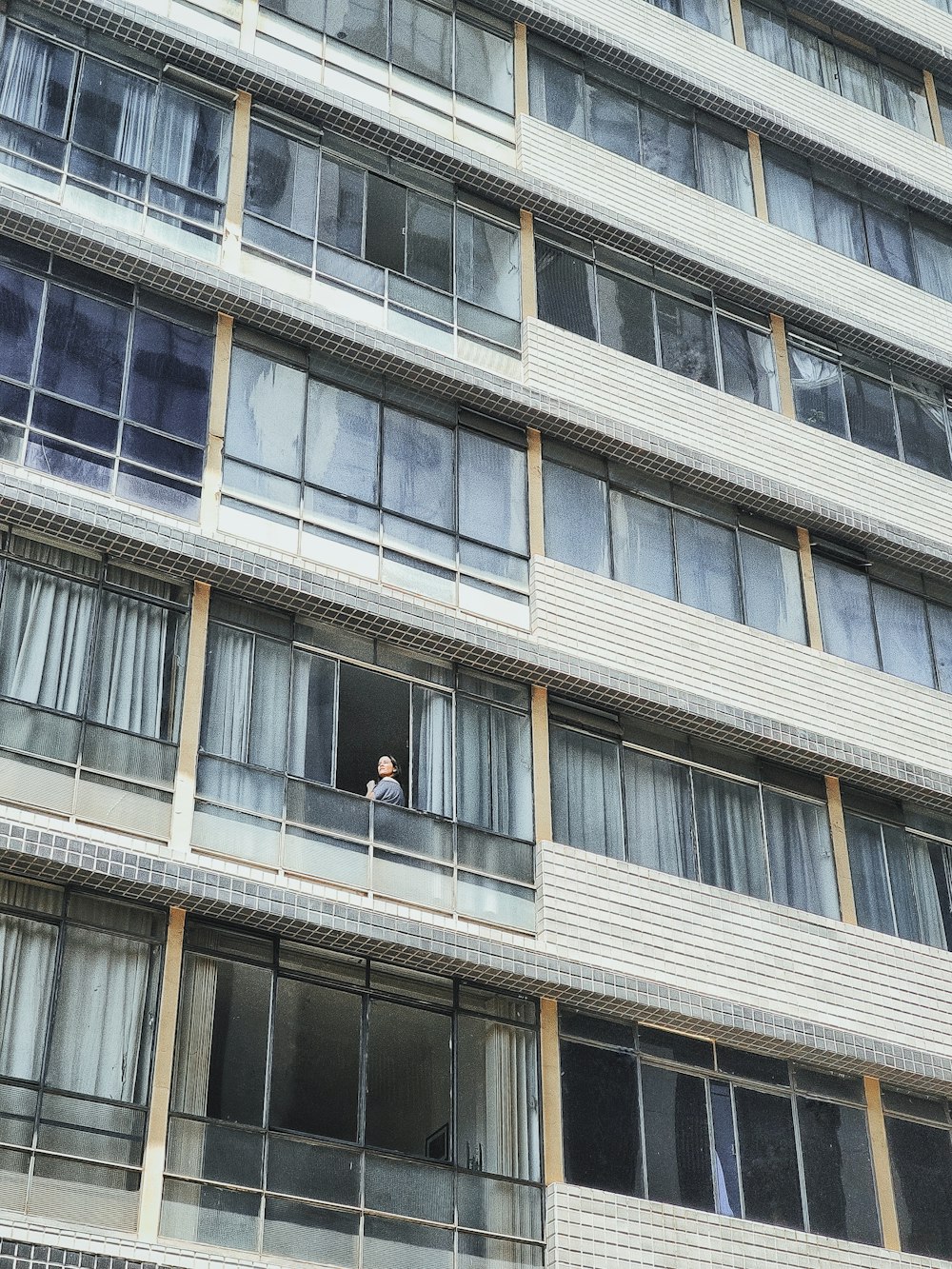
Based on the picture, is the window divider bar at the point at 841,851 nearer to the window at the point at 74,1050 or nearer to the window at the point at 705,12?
the window at the point at 74,1050

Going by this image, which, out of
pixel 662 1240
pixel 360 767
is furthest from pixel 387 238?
pixel 662 1240

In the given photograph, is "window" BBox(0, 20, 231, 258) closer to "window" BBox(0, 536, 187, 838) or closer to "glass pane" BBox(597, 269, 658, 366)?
"window" BBox(0, 536, 187, 838)

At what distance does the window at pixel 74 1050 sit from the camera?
14.8m

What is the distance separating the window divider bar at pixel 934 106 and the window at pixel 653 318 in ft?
19.7

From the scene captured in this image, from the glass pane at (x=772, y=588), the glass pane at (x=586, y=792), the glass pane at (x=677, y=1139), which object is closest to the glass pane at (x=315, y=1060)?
the glass pane at (x=677, y=1139)

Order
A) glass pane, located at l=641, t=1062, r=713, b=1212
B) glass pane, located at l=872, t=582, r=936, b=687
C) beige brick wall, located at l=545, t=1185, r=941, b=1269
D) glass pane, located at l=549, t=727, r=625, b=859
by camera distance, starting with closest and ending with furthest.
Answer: beige brick wall, located at l=545, t=1185, r=941, b=1269, glass pane, located at l=641, t=1062, r=713, b=1212, glass pane, located at l=549, t=727, r=625, b=859, glass pane, located at l=872, t=582, r=936, b=687

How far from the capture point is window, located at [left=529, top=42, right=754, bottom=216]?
2381 cm

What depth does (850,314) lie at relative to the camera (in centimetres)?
2462

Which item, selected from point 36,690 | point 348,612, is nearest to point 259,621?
point 348,612

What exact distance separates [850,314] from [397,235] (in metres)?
6.81

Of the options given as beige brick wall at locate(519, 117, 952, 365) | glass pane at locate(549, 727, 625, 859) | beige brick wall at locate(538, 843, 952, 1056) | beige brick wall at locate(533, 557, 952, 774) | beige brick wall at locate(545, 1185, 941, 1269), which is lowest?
beige brick wall at locate(545, 1185, 941, 1269)

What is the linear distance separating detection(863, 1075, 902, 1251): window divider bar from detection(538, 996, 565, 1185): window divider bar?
12.7 ft

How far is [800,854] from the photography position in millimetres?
20672

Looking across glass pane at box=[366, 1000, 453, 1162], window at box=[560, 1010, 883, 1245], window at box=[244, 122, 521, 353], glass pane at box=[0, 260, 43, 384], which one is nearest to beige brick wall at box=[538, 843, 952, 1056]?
window at box=[560, 1010, 883, 1245]
